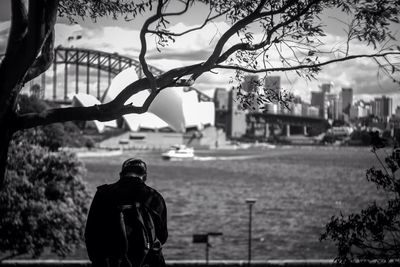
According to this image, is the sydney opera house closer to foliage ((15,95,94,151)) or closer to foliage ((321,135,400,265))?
foliage ((15,95,94,151))

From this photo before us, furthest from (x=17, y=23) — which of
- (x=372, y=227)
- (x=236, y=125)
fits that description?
(x=236, y=125)

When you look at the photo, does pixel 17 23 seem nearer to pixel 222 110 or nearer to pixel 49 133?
pixel 49 133

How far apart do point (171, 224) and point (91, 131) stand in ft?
143

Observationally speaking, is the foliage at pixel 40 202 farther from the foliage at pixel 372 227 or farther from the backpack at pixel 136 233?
the backpack at pixel 136 233

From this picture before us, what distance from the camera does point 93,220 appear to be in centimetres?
240

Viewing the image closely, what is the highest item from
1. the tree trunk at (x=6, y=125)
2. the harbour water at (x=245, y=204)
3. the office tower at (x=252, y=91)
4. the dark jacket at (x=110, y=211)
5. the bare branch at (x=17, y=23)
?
Result: the bare branch at (x=17, y=23)

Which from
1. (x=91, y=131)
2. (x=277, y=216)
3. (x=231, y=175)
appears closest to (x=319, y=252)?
(x=277, y=216)

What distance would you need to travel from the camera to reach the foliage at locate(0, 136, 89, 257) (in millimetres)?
11492

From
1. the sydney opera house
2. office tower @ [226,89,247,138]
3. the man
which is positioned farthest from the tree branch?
office tower @ [226,89,247,138]

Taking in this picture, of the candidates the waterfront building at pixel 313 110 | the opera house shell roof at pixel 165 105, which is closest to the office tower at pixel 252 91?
the opera house shell roof at pixel 165 105

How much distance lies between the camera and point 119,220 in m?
2.33

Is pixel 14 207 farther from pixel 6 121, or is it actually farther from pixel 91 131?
pixel 91 131

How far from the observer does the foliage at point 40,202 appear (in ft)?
37.7

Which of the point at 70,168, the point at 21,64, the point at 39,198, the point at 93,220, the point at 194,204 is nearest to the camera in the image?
the point at 93,220
